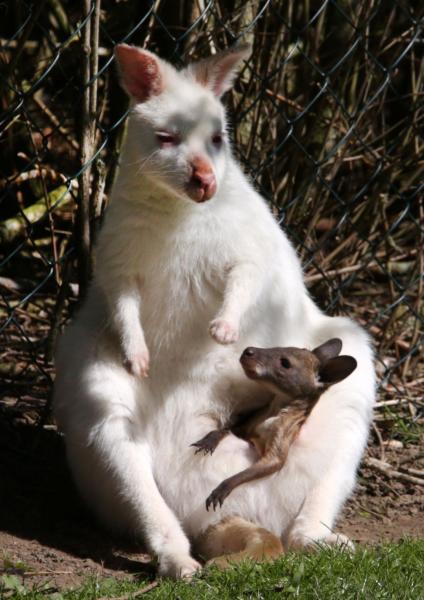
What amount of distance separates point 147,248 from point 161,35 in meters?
2.04

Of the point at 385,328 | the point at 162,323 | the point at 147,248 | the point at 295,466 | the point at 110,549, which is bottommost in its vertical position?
the point at 385,328

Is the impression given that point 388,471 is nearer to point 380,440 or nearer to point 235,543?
point 380,440

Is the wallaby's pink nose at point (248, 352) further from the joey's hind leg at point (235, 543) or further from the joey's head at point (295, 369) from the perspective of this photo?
the joey's hind leg at point (235, 543)

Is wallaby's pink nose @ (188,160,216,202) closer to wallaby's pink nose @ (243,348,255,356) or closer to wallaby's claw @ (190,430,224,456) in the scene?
wallaby's pink nose @ (243,348,255,356)

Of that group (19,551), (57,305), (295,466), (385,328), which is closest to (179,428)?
(295,466)

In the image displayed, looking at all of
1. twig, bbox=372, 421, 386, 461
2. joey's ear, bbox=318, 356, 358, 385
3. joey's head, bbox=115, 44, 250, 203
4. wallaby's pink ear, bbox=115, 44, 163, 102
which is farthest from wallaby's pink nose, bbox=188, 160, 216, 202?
twig, bbox=372, 421, 386, 461

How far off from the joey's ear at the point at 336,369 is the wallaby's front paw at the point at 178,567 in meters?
0.94

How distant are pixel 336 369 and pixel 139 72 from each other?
4.70 ft

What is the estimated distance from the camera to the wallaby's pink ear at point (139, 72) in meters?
4.24

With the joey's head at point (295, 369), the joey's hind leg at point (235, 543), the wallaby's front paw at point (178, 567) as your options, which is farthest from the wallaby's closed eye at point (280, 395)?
the wallaby's front paw at point (178, 567)

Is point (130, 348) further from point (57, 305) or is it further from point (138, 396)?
point (57, 305)

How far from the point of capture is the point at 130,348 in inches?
168

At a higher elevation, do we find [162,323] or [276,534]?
[162,323]

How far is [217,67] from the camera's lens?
14.6 feet
